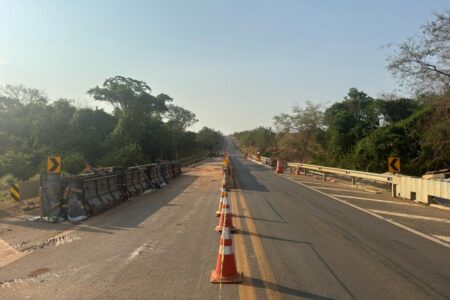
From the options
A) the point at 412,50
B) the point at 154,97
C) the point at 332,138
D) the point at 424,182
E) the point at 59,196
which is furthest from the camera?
the point at 154,97

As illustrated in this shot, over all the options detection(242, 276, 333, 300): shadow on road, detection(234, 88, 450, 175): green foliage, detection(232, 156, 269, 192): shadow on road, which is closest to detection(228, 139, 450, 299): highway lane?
detection(242, 276, 333, 300): shadow on road

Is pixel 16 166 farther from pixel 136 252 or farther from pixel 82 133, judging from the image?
pixel 136 252

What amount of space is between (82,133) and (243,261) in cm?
4109

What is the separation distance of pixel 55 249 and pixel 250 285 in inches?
191

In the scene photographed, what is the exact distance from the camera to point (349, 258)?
26.7ft

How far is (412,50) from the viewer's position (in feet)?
80.5

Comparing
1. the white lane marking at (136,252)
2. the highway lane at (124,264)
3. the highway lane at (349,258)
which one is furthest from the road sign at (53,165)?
the highway lane at (349,258)

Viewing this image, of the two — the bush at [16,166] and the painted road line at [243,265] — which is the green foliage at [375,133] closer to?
the painted road line at [243,265]

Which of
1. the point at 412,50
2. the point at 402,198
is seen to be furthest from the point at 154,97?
the point at 402,198

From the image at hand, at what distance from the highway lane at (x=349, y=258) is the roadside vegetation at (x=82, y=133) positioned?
24828 millimetres

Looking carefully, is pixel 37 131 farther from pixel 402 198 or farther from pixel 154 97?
pixel 402 198

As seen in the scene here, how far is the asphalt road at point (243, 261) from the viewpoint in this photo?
20.6ft

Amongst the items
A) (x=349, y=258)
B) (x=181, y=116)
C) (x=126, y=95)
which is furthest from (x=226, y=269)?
(x=181, y=116)

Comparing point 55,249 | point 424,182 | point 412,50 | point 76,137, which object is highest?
point 412,50
